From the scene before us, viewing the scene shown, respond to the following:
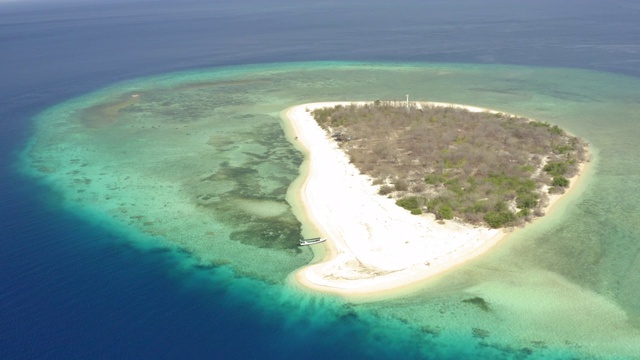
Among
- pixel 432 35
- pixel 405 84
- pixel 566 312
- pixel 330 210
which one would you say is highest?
pixel 432 35

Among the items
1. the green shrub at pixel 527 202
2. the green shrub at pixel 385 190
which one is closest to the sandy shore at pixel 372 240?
the green shrub at pixel 385 190

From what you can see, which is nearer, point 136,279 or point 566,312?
point 566,312

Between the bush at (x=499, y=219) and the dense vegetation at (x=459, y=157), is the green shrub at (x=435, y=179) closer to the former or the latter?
the dense vegetation at (x=459, y=157)

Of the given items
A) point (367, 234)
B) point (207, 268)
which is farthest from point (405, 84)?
point (207, 268)

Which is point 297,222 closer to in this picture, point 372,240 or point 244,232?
point 244,232

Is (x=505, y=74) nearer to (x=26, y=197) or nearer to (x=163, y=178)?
(x=163, y=178)

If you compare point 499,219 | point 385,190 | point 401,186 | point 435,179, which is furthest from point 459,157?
point 499,219
